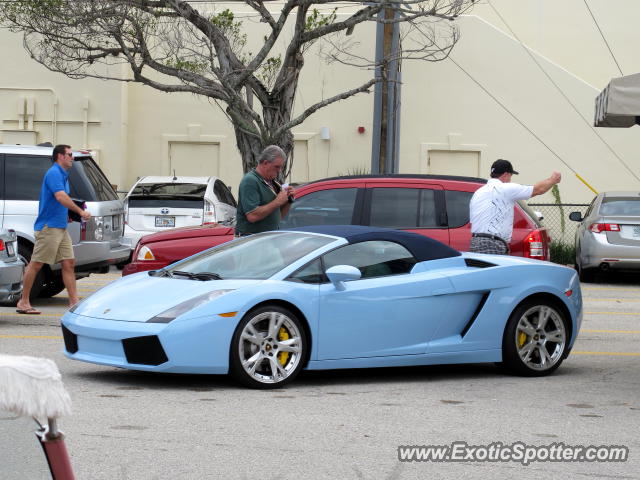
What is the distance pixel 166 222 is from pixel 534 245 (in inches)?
319

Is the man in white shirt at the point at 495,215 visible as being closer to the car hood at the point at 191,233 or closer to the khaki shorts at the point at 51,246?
the car hood at the point at 191,233

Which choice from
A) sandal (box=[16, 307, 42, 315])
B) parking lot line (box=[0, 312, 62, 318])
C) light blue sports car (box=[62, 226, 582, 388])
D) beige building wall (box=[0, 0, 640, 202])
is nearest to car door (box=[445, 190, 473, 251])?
light blue sports car (box=[62, 226, 582, 388])

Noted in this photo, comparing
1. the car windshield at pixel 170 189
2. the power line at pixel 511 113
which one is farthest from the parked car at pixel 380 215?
the power line at pixel 511 113

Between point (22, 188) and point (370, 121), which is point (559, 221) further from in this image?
point (22, 188)

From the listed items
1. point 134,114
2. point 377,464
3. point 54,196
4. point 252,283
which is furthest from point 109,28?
point 377,464

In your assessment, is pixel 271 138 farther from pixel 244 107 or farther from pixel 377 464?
pixel 377 464

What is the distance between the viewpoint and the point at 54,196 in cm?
1236

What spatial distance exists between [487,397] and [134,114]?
19.9m

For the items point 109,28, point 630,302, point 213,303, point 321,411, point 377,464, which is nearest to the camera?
point 377,464

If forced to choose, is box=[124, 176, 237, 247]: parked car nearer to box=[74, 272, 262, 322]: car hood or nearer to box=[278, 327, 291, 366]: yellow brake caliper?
box=[74, 272, 262, 322]: car hood

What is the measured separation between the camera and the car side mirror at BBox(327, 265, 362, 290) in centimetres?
819

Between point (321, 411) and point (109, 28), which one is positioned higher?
point (109, 28)

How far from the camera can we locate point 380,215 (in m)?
11.9

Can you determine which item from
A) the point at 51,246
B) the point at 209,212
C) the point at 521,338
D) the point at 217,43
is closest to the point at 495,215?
the point at 521,338
